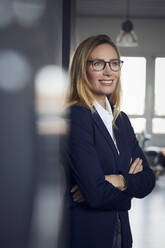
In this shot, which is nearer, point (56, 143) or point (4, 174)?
point (4, 174)

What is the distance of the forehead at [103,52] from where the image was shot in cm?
150

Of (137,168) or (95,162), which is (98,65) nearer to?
(95,162)

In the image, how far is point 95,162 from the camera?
146 cm

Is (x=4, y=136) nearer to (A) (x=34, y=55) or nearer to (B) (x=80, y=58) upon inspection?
(A) (x=34, y=55)

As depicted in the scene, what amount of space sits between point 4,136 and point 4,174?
131 millimetres

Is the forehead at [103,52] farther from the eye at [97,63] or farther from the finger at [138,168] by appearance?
the finger at [138,168]

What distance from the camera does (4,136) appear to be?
4.36 feet

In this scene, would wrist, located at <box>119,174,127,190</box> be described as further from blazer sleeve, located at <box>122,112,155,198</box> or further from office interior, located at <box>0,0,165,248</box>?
office interior, located at <box>0,0,165,248</box>

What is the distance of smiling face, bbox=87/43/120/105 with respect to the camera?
150 cm

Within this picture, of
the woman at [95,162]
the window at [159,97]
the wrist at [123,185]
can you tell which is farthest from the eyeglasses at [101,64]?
the window at [159,97]

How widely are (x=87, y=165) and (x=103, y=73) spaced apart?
1.16ft

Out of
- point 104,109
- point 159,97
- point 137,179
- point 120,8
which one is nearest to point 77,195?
point 137,179

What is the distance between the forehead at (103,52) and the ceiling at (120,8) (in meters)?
6.38

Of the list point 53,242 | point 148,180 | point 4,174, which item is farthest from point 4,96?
point 148,180
